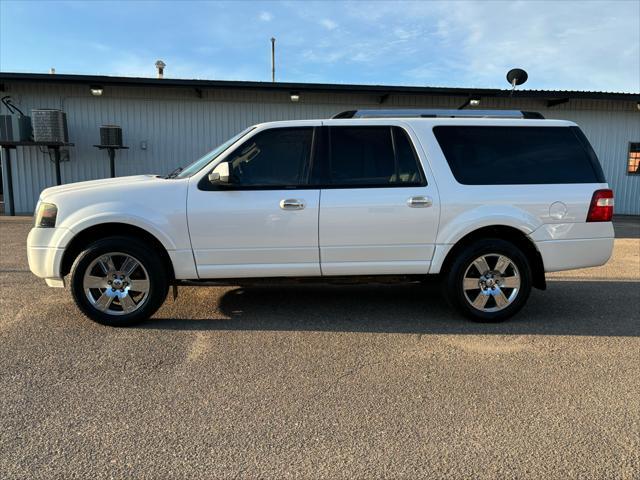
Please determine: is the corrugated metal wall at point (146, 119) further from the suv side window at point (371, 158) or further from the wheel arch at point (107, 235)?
the suv side window at point (371, 158)

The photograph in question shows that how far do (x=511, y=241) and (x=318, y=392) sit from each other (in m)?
2.70

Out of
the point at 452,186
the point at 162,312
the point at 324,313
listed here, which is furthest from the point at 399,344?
the point at 162,312

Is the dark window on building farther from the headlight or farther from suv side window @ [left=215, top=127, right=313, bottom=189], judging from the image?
the headlight

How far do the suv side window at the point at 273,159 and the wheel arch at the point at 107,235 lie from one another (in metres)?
0.94

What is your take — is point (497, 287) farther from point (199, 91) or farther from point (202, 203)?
point (199, 91)

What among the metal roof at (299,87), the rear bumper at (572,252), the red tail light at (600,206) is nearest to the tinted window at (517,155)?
the red tail light at (600,206)

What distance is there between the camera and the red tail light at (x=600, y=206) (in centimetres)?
462

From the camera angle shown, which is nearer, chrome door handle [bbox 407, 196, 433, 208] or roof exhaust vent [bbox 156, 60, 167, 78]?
chrome door handle [bbox 407, 196, 433, 208]

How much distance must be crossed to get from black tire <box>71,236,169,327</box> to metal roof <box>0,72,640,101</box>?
9.56 meters

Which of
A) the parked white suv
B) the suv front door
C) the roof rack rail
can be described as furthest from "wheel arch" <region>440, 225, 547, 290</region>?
the suv front door

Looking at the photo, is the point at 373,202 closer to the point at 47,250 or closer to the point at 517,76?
the point at 47,250

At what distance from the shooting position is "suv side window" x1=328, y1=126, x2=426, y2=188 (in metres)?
4.52

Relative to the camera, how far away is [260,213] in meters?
4.36

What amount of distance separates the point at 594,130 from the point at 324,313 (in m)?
14.3
